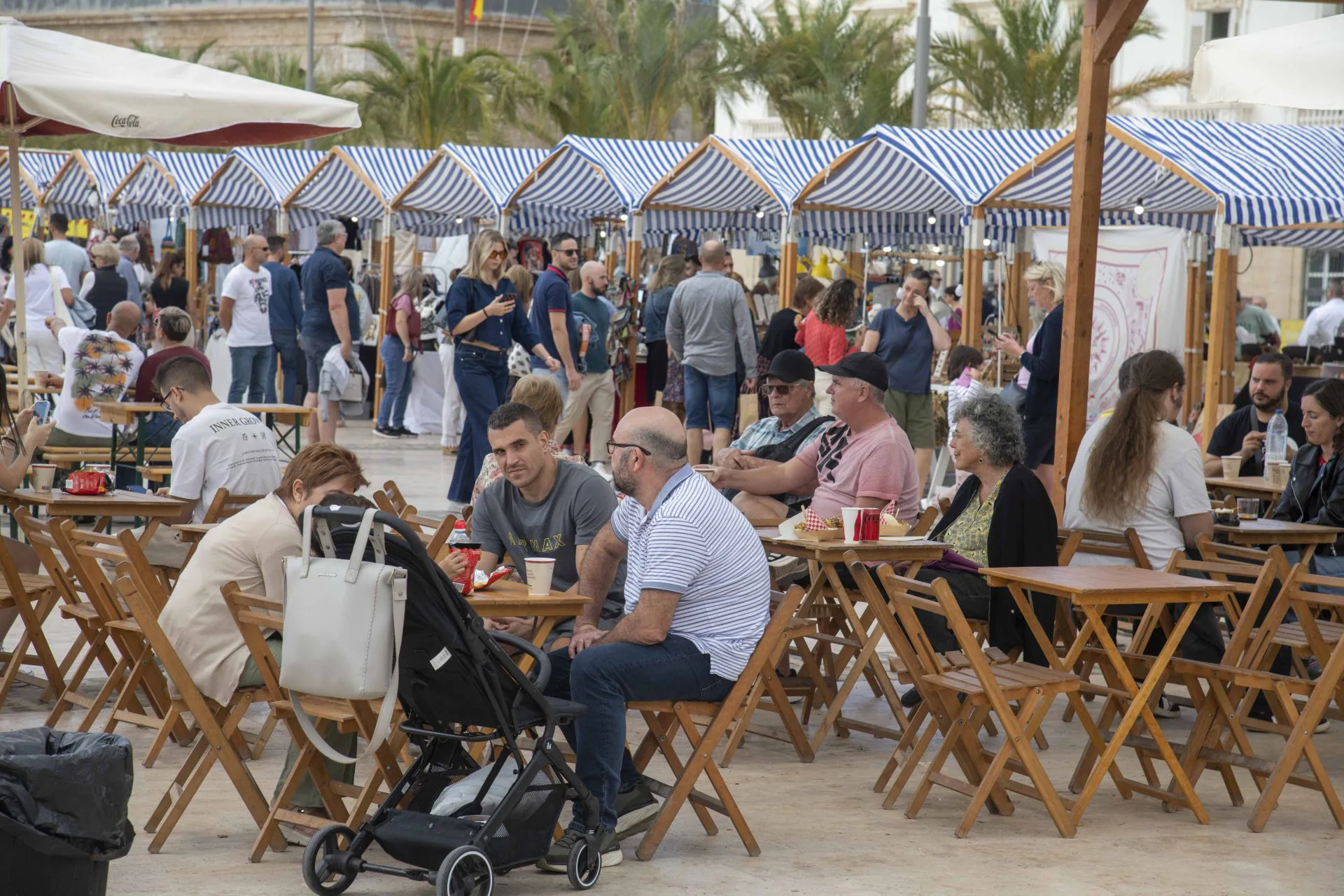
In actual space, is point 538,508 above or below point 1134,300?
below

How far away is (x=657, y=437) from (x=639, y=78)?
2968 centimetres

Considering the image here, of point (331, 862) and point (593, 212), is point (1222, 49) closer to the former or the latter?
point (331, 862)

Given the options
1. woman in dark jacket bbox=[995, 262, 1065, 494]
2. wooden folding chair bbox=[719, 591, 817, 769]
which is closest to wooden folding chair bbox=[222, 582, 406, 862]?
wooden folding chair bbox=[719, 591, 817, 769]

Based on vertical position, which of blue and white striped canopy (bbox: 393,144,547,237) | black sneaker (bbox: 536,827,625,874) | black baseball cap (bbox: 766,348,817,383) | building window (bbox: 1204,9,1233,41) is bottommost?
black sneaker (bbox: 536,827,625,874)

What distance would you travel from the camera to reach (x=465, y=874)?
4152mm

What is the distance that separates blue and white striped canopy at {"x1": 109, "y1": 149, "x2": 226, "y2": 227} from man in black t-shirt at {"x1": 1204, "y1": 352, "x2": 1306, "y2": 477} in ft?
53.8

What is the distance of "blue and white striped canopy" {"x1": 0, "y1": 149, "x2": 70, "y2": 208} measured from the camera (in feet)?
91.6

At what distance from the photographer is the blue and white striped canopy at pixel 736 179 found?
16.2 m

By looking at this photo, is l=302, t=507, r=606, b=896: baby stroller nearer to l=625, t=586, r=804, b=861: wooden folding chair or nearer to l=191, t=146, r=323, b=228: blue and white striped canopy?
l=625, t=586, r=804, b=861: wooden folding chair

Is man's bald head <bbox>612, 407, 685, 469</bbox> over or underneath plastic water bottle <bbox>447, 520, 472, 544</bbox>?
over

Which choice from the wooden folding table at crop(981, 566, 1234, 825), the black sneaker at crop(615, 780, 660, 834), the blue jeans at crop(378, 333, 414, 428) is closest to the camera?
the black sneaker at crop(615, 780, 660, 834)

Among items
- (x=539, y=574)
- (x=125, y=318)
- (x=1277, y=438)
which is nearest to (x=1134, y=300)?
(x=1277, y=438)

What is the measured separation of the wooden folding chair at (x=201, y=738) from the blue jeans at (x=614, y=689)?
0.88m

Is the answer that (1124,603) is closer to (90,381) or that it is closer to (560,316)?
(90,381)
